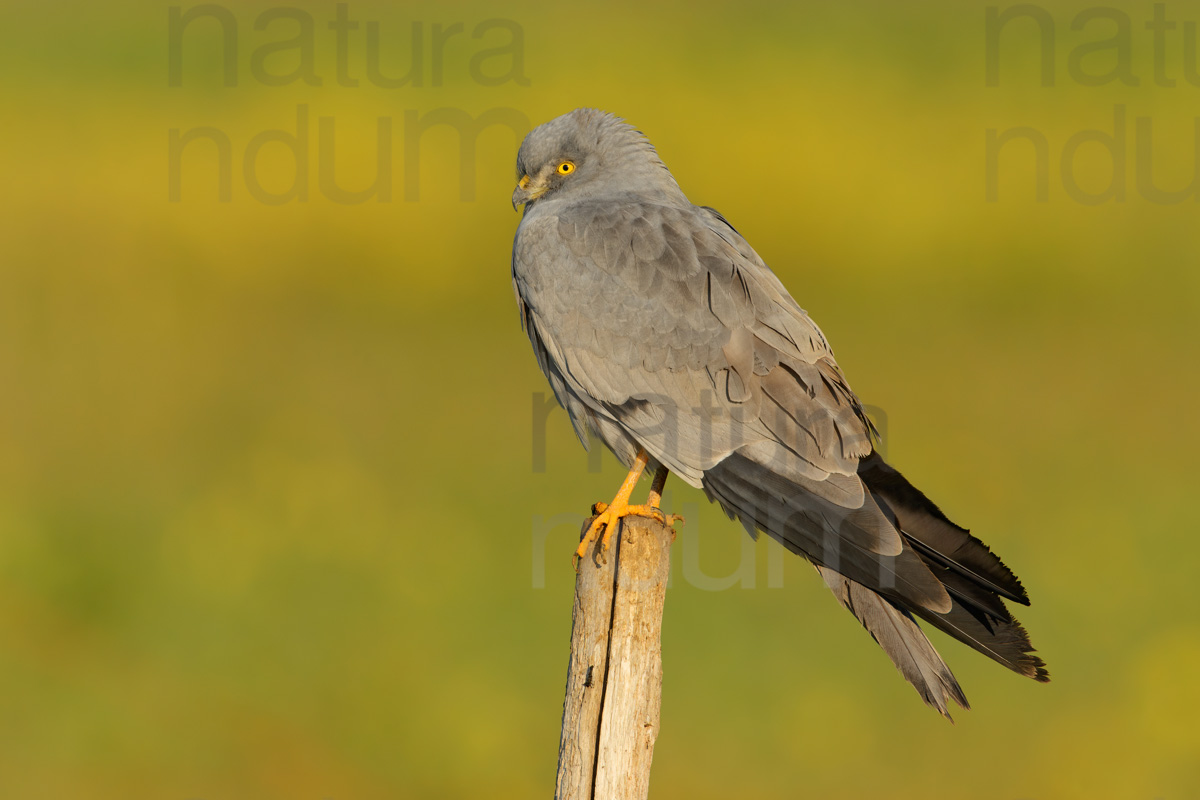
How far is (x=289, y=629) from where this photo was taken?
7996 millimetres

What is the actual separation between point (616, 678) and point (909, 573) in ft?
3.25

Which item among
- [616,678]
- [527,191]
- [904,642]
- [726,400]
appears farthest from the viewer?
[527,191]

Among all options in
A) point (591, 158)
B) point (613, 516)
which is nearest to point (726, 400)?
point (613, 516)

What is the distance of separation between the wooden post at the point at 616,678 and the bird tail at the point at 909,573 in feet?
1.34

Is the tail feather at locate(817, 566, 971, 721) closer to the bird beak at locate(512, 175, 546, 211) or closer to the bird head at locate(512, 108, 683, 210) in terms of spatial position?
the bird head at locate(512, 108, 683, 210)

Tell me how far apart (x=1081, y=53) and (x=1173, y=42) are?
1.36 m

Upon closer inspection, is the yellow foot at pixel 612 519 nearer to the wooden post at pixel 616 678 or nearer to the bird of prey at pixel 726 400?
the bird of prey at pixel 726 400

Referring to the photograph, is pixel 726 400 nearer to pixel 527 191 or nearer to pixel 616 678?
pixel 616 678

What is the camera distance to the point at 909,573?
3.32 meters

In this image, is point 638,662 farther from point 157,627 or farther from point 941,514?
point 157,627

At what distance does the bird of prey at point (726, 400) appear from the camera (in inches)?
134

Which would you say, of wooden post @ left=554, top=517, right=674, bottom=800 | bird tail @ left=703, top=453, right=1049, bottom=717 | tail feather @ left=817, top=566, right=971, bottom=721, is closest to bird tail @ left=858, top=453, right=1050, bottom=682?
bird tail @ left=703, top=453, right=1049, bottom=717

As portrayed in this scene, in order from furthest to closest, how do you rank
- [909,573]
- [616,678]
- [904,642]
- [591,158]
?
[591,158] < [904,642] < [616,678] < [909,573]

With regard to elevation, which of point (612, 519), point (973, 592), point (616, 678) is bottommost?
point (616, 678)
